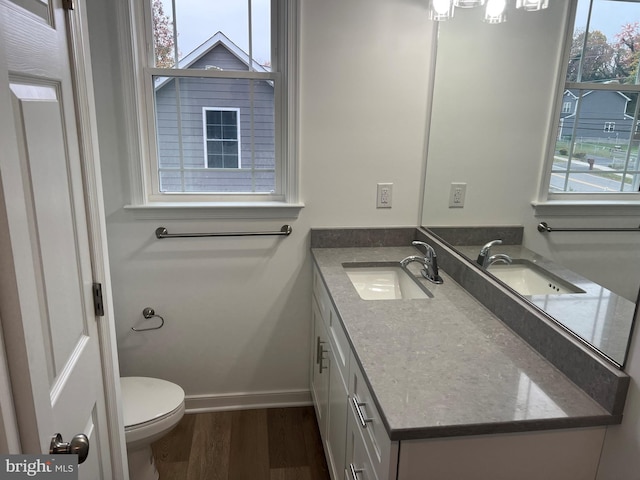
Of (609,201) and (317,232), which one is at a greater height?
(609,201)

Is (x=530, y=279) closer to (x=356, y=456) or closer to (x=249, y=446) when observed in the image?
(x=356, y=456)

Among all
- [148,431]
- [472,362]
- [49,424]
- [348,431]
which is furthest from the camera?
[148,431]

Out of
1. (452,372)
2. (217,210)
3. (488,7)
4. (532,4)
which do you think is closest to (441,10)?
(488,7)

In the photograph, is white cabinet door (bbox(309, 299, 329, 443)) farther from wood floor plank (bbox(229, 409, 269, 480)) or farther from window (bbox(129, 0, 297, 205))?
window (bbox(129, 0, 297, 205))

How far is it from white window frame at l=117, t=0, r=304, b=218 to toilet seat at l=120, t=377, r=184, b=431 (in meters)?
0.78

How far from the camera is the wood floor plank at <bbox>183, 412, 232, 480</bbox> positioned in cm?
213

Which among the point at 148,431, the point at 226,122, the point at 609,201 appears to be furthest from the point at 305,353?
the point at 609,201

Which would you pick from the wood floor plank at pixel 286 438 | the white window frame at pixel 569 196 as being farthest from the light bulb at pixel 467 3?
the wood floor plank at pixel 286 438

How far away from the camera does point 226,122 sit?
230 cm

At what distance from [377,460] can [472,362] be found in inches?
15.3

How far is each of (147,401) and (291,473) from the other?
720mm

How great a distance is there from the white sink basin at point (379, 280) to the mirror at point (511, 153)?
0.29m

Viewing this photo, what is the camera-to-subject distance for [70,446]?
95cm

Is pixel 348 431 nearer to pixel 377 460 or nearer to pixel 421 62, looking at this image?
pixel 377 460
